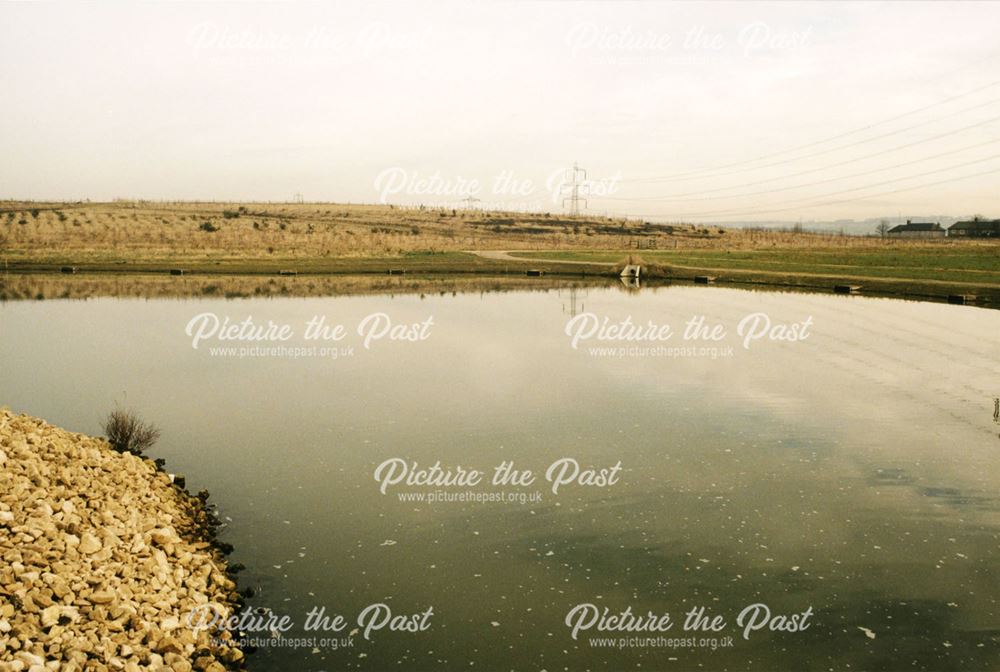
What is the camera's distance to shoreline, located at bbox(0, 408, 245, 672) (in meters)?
8.72

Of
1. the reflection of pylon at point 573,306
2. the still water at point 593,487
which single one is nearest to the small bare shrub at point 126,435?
the still water at point 593,487

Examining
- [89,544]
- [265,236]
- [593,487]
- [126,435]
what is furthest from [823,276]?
[265,236]

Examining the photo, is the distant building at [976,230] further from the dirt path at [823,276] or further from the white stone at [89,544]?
the white stone at [89,544]

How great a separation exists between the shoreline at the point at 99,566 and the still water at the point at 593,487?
32.7 inches

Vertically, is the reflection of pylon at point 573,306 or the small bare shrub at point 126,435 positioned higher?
the reflection of pylon at point 573,306

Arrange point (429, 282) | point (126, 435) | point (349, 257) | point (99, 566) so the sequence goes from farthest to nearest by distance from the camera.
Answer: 1. point (349, 257)
2. point (429, 282)
3. point (126, 435)
4. point (99, 566)

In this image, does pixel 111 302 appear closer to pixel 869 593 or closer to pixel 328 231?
pixel 869 593

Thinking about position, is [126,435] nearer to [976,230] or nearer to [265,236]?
[265,236]

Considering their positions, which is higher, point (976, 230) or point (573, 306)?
point (976, 230)

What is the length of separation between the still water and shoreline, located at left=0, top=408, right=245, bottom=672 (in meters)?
0.83

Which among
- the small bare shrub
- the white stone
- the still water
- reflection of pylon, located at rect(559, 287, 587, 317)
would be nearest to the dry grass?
reflection of pylon, located at rect(559, 287, 587, 317)

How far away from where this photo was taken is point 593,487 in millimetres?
15555

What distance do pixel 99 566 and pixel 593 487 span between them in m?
9.05

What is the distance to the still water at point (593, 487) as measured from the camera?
33.6ft
